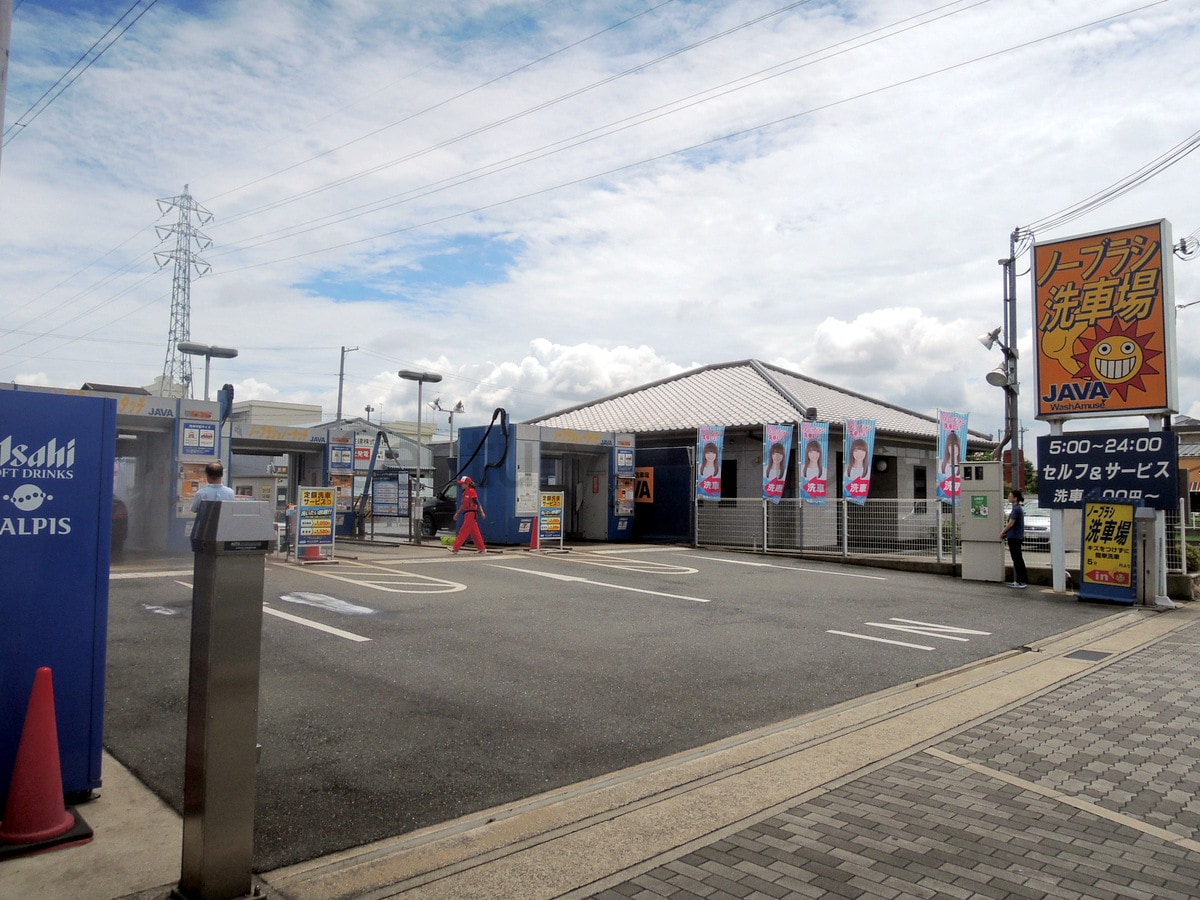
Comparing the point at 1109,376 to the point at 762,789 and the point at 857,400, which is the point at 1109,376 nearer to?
the point at 762,789

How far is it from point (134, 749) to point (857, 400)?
26.0 m

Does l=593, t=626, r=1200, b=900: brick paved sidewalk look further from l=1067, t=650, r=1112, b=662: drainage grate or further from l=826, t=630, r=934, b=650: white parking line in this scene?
l=826, t=630, r=934, b=650: white parking line

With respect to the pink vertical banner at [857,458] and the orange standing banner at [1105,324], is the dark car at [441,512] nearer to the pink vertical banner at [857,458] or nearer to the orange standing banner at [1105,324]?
the pink vertical banner at [857,458]

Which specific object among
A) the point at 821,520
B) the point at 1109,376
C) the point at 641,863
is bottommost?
the point at 641,863

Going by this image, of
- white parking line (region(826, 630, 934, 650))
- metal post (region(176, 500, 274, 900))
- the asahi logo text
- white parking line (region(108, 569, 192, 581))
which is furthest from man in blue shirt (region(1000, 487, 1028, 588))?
the asahi logo text

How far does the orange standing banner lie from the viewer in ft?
43.0

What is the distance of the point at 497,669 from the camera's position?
24.2 feet

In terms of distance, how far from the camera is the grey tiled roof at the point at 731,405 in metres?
23.5

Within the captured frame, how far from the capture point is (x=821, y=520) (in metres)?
19.3

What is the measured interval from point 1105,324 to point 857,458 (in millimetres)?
6575

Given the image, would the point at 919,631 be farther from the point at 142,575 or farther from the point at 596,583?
the point at 142,575

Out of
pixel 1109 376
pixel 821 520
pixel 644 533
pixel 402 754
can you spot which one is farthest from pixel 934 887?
pixel 644 533

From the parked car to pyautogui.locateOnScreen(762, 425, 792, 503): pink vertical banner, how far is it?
5074 millimetres

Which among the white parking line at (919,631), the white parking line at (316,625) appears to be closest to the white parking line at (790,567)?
the white parking line at (919,631)
